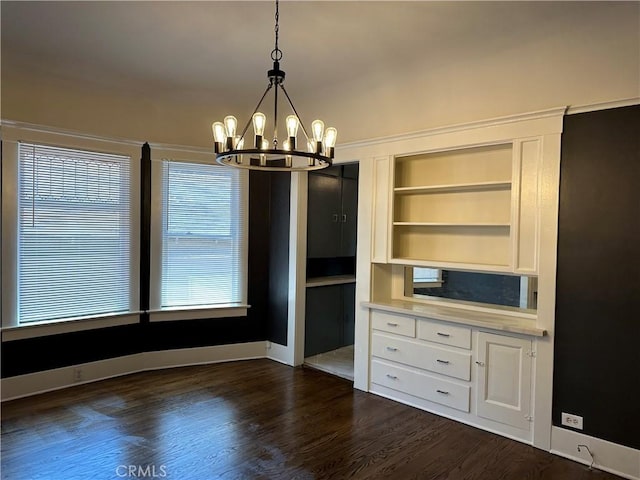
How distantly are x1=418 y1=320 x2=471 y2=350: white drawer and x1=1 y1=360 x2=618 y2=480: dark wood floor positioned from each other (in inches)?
25.0

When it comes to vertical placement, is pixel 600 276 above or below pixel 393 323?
above

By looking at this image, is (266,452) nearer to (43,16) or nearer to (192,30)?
(192,30)

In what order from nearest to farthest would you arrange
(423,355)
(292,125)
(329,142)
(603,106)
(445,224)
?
(292,125), (329,142), (603,106), (445,224), (423,355)

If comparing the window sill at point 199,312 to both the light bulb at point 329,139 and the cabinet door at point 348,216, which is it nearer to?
the cabinet door at point 348,216

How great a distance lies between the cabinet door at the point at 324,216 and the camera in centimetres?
516

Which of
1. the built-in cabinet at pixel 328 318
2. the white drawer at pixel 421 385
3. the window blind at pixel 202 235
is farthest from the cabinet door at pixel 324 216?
the white drawer at pixel 421 385

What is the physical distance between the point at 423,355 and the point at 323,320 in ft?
5.96

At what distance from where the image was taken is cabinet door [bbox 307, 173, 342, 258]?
5.16m

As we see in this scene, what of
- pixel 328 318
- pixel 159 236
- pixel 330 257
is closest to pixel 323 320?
pixel 328 318

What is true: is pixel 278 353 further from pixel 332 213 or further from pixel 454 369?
pixel 454 369

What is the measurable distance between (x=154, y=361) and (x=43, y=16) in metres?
3.32

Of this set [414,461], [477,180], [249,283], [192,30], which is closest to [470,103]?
[477,180]

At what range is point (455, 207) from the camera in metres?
3.85

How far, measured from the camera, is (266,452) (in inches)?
118
